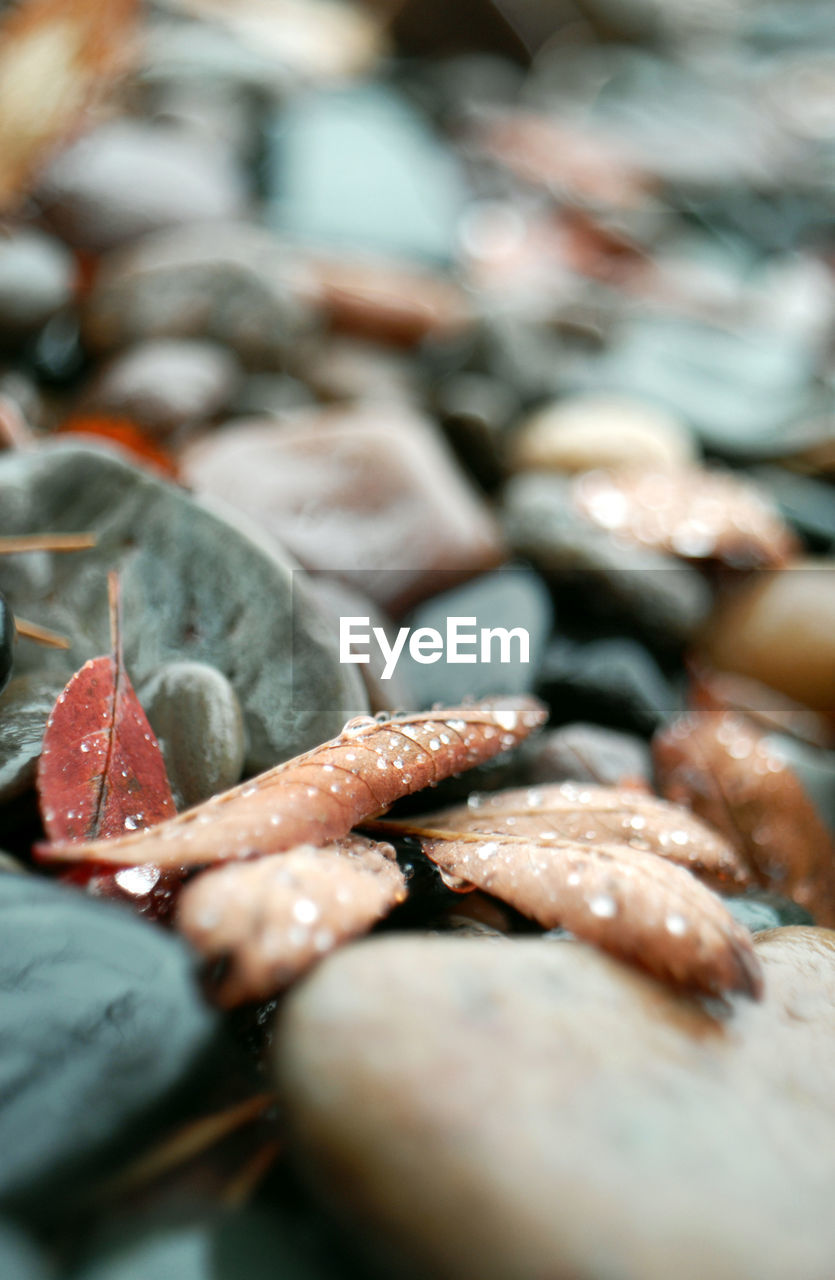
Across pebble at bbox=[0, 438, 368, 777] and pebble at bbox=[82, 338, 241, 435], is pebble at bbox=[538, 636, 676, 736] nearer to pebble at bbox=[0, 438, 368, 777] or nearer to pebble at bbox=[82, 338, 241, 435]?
pebble at bbox=[0, 438, 368, 777]

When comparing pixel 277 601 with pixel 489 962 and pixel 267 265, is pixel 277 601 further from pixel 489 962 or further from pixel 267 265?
pixel 267 265

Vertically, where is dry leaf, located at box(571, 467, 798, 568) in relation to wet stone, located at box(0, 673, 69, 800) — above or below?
below

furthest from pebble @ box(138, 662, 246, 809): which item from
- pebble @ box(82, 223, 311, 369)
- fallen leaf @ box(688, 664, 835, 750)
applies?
pebble @ box(82, 223, 311, 369)

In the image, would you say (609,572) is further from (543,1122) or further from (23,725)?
(543,1122)

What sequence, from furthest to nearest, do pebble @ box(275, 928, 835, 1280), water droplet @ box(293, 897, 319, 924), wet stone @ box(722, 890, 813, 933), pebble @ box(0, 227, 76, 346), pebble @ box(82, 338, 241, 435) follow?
pebble @ box(0, 227, 76, 346), pebble @ box(82, 338, 241, 435), wet stone @ box(722, 890, 813, 933), water droplet @ box(293, 897, 319, 924), pebble @ box(275, 928, 835, 1280)

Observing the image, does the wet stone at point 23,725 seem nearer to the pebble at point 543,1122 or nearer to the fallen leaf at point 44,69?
the pebble at point 543,1122

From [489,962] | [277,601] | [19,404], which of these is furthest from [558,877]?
[19,404]

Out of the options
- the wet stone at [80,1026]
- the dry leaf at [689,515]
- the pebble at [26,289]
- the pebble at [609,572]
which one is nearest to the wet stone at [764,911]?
the wet stone at [80,1026]
